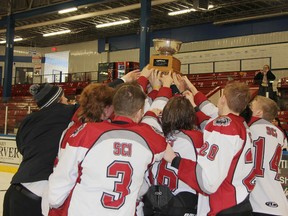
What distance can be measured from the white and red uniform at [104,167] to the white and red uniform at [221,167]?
11.8 inches

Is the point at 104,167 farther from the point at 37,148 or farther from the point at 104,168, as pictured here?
the point at 37,148

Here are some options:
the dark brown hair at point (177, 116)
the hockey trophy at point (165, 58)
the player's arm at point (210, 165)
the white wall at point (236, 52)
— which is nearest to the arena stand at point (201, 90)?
the white wall at point (236, 52)

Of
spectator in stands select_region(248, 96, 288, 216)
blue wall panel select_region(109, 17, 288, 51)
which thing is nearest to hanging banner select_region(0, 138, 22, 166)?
spectator in stands select_region(248, 96, 288, 216)

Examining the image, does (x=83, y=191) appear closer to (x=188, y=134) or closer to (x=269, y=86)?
(x=188, y=134)

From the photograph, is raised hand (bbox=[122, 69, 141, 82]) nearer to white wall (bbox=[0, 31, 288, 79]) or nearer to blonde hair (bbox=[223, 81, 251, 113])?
blonde hair (bbox=[223, 81, 251, 113])

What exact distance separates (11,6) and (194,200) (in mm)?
17140

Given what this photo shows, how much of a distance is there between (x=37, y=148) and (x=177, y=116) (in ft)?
3.42

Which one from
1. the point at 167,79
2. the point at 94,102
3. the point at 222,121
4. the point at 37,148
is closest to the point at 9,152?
the point at 37,148

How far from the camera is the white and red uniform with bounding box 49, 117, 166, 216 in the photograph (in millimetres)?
2209

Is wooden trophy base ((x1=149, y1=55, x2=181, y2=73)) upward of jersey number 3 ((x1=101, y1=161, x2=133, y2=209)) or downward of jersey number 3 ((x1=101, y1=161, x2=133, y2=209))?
upward

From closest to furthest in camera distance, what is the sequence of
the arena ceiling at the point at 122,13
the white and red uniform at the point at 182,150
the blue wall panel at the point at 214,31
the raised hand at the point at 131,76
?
the white and red uniform at the point at 182,150 → the raised hand at the point at 131,76 → the arena ceiling at the point at 122,13 → the blue wall panel at the point at 214,31

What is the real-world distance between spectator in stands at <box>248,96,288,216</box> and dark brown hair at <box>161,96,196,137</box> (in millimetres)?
697

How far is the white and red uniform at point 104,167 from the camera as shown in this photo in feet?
7.25

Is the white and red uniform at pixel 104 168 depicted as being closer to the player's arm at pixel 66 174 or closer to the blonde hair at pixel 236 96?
the player's arm at pixel 66 174
